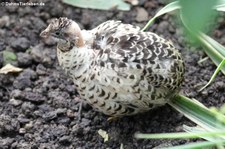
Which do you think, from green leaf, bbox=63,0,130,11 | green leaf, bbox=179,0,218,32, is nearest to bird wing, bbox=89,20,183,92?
green leaf, bbox=63,0,130,11

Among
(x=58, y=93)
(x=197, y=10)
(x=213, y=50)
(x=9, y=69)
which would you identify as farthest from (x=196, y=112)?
(x=197, y=10)

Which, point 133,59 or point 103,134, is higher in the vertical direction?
point 133,59

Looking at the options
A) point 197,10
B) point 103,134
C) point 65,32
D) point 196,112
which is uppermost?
point 197,10

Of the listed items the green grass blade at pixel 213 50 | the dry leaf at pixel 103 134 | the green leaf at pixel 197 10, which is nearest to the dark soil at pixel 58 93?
the dry leaf at pixel 103 134

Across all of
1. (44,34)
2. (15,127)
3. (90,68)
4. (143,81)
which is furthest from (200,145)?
(15,127)

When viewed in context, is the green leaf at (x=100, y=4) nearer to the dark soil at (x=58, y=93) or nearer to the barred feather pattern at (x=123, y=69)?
the dark soil at (x=58, y=93)

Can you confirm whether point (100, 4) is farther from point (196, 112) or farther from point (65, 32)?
point (196, 112)

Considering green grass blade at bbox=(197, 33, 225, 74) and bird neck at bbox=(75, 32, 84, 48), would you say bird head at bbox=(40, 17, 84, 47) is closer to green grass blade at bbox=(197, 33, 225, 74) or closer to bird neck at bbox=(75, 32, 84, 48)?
bird neck at bbox=(75, 32, 84, 48)
